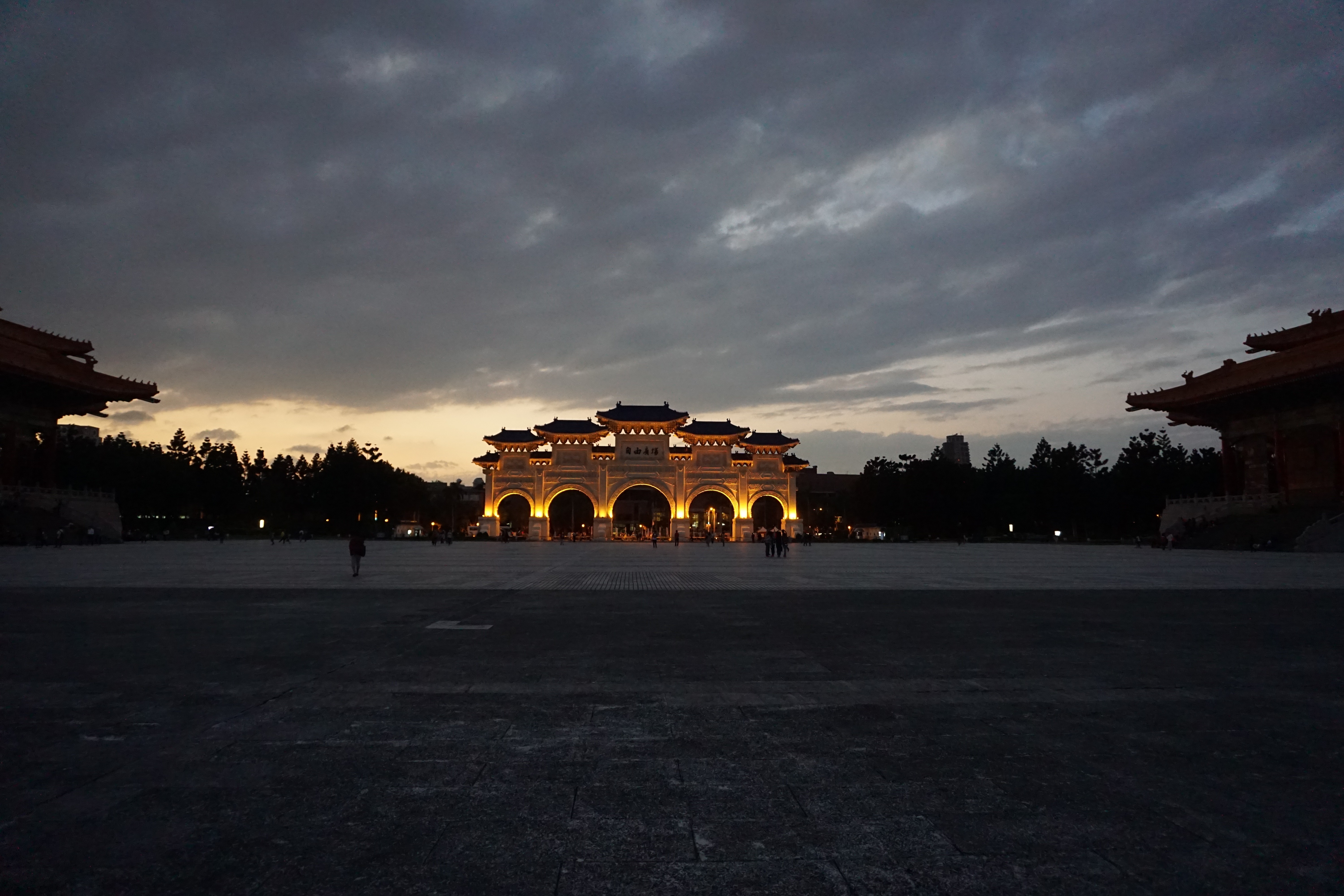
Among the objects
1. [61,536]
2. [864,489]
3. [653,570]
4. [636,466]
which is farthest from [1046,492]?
[61,536]

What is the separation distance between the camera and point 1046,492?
2450 inches

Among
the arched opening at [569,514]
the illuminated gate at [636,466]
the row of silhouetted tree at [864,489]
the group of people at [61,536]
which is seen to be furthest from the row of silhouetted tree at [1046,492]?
the group of people at [61,536]

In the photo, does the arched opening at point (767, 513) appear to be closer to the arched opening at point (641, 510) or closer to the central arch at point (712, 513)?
the central arch at point (712, 513)

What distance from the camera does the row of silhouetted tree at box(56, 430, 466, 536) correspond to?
5644 centimetres

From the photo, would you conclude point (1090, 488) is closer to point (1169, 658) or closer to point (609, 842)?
point (1169, 658)

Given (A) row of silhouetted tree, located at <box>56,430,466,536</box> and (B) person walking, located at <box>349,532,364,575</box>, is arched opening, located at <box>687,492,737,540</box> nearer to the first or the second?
(A) row of silhouetted tree, located at <box>56,430,466,536</box>

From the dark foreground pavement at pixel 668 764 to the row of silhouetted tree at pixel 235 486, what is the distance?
1807 inches

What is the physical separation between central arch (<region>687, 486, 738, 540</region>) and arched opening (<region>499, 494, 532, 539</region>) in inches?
713

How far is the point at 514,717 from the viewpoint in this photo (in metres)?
4.80

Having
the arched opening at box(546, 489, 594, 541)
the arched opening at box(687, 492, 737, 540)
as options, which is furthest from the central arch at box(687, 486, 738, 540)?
the arched opening at box(546, 489, 594, 541)

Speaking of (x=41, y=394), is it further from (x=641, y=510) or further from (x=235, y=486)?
(x=641, y=510)

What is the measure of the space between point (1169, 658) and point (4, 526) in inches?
1783

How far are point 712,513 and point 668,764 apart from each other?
83.7 meters

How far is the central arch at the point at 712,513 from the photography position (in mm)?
66562
